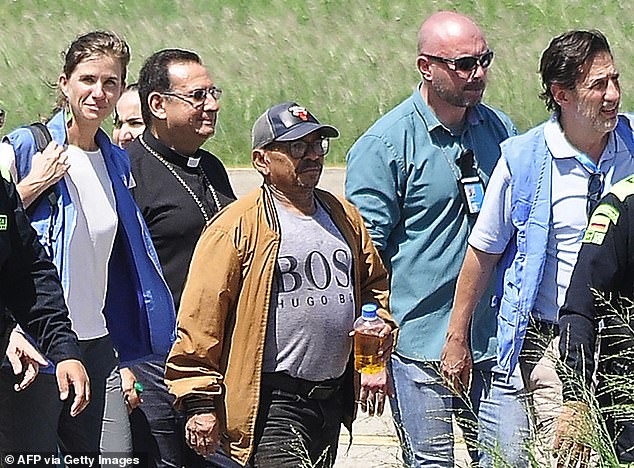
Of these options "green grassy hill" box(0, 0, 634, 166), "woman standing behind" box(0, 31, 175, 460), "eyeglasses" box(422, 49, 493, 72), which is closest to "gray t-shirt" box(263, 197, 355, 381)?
"woman standing behind" box(0, 31, 175, 460)

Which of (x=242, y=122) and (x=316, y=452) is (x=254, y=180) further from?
(x=316, y=452)

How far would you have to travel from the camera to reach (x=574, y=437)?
11.1 ft

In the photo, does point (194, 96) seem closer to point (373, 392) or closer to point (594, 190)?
point (373, 392)

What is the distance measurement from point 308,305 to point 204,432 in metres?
0.54

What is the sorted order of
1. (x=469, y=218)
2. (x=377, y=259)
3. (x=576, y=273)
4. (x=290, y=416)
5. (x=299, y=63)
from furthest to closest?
(x=299, y=63) → (x=469, y=218) → (x=377, y=259) → (x=290, y=416) → (x=576, y=273)

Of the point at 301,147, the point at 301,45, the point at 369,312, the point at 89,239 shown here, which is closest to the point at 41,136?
the point at 89,239

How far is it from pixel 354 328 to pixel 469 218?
0.80 metres

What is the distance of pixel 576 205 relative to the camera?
4504 mm

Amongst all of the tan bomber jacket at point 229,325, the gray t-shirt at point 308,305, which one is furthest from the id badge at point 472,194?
the tan bomber jacket at point 229,325

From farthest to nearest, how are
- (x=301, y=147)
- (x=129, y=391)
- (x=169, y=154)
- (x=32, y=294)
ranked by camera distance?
(x=169, y=154) < (x=129, y=391) < (x=301, y=147) < (x=32, y=294)

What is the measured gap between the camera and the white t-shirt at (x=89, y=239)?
14.9 feet

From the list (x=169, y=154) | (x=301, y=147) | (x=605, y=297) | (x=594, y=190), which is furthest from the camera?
(x=169, y=154)

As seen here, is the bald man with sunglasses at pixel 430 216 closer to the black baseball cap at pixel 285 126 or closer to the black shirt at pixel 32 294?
the black baseball cap at pixel 285 126

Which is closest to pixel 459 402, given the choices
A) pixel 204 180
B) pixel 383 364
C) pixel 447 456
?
pixel 447 456
